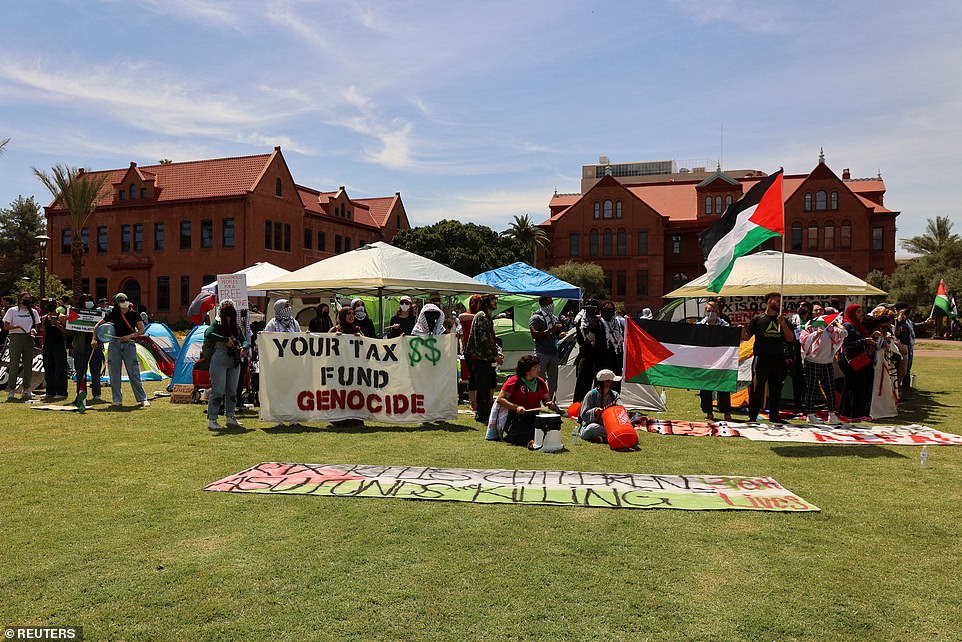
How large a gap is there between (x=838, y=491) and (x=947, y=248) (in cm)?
5503

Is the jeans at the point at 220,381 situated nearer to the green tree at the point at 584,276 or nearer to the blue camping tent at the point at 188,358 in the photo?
the blue camping tent at the point at 188,358

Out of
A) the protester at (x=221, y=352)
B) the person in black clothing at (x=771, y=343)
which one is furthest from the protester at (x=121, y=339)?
the person in black clothing at (x=771, y=343)

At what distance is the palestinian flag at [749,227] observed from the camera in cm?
1029

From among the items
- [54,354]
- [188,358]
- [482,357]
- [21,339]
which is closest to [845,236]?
[482,357]

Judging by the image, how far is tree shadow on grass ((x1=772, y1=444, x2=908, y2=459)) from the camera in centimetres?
859

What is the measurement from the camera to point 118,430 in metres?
10.0

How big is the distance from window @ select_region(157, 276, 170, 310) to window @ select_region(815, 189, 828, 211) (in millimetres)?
51957

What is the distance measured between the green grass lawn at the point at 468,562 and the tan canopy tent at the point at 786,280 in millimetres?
6038

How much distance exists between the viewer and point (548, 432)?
8688 millimetres

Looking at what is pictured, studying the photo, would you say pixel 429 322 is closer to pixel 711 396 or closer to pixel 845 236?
pixel 711 396

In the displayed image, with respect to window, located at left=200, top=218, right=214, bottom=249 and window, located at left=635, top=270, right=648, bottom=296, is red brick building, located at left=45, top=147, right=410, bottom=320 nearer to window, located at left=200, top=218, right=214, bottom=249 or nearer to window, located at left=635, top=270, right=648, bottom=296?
window, located at left=200, top=218, right=214, bottom=249

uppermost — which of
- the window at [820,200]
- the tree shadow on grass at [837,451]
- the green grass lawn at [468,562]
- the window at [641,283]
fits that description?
the window at [820,200]

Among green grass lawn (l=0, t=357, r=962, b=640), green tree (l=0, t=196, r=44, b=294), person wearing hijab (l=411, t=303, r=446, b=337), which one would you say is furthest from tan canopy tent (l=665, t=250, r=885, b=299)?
green tree (l=0, t=196, r=44, b=294)

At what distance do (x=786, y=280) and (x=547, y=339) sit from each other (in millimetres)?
5515
